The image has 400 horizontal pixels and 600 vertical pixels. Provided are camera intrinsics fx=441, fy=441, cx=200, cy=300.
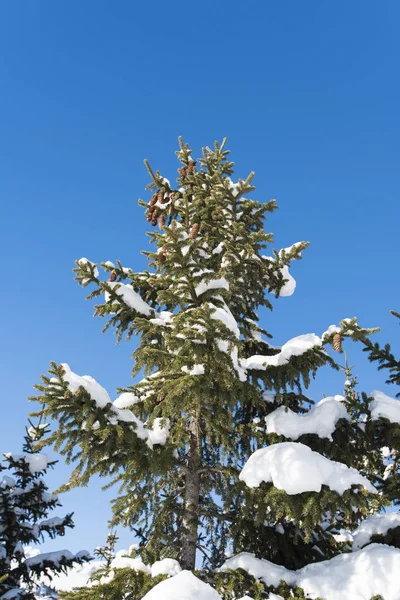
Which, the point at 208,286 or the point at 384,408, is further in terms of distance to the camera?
the point at 208,286

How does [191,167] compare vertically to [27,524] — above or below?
above

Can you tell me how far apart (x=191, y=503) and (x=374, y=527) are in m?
2.98

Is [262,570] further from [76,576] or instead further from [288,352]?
[76,576]

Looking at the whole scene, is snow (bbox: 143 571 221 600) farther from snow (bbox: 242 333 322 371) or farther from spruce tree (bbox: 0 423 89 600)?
spruce tree (bbox: 0 423 89 600)

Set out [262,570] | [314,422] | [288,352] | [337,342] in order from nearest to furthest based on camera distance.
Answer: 1. [262,570]
2. [337,342]
3. [314,422]
4. [288,352]

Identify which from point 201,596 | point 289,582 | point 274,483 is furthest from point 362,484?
point 201,596

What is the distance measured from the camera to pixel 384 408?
6.89m

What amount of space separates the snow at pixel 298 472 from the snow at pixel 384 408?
1.48 metres

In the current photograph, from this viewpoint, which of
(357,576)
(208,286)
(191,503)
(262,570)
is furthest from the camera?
(191,503)

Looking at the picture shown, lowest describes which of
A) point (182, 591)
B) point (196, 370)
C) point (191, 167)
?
point (182, 591)

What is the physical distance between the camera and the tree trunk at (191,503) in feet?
23.7

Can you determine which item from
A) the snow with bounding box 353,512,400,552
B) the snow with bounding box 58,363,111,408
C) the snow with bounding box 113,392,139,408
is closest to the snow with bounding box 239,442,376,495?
the snow with bounding box 353,512,400,552

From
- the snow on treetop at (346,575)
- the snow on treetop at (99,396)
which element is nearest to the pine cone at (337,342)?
the snow on treetop at (346,575)

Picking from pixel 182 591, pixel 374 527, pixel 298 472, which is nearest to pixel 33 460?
pixel 374 527
